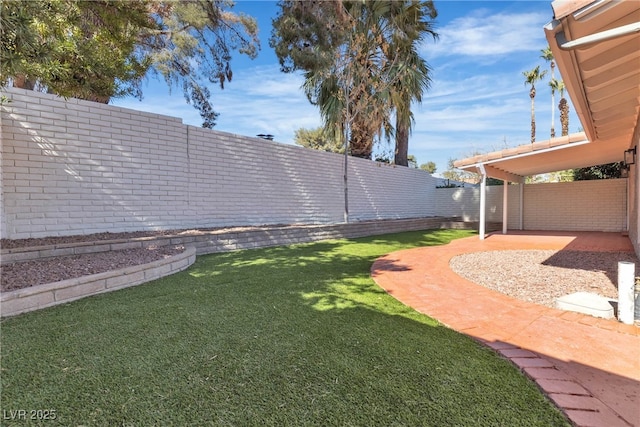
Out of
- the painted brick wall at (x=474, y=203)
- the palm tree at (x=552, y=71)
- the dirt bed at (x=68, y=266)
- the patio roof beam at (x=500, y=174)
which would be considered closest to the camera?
the dirt bed at (x=68, y=266)

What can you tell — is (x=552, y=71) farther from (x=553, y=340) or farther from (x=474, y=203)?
(x=553, y=340)

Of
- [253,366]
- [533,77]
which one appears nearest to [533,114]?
[533,77]

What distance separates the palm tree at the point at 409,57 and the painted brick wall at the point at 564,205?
5753mm

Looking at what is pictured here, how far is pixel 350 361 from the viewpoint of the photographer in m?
2.51

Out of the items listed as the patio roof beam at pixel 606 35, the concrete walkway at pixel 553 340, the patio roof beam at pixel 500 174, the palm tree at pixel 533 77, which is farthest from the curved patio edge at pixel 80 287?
the palm tree at pixel 533 77

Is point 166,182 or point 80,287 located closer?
point 80,287

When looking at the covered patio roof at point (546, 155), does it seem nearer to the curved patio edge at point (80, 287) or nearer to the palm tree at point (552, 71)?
the curved patio edge at point (80, 287)

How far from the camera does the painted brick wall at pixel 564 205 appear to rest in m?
12.0

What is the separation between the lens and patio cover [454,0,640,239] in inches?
91.8

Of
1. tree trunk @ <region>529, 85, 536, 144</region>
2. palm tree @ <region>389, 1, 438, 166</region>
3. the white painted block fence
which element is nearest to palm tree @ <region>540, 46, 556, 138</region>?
tree trunk @ <region>529, 85, 536, 144</region>

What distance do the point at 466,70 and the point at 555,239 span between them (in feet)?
30.8

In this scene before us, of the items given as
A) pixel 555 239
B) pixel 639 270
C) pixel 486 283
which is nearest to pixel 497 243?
pixel 555 239

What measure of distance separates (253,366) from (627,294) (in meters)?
3.93

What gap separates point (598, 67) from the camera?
345cm
